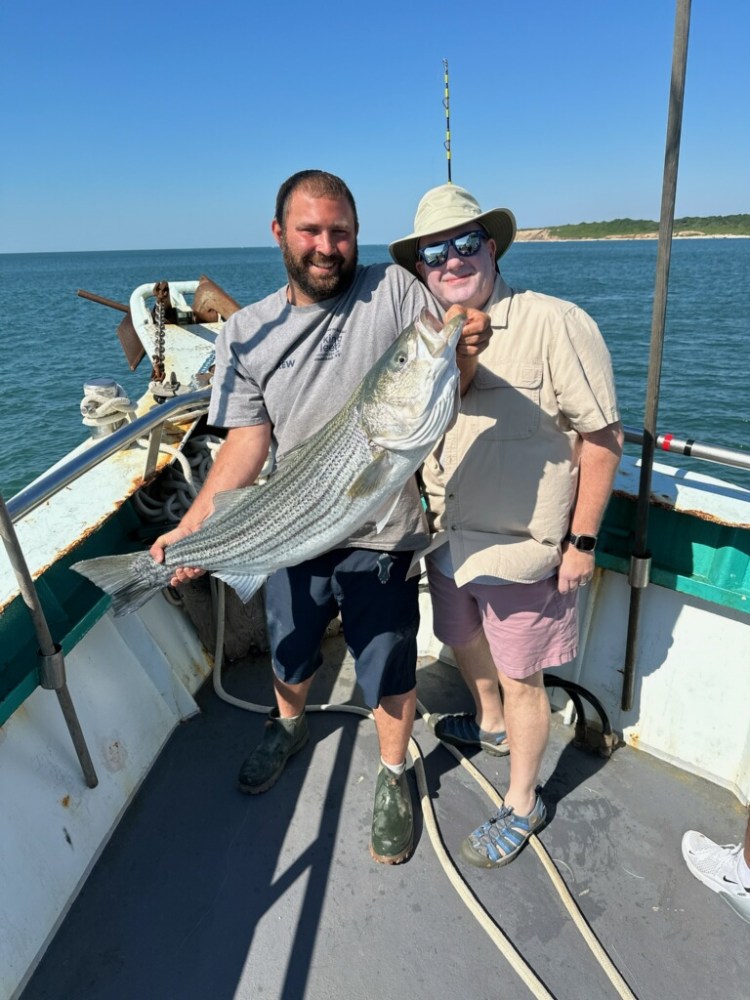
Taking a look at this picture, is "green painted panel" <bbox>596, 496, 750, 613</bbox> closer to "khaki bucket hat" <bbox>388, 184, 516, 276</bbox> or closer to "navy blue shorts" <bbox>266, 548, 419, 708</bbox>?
"navy blue shorts" <bbox>266, 548, 419, 708</bbox>

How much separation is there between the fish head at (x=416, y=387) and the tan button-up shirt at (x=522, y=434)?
0.23m

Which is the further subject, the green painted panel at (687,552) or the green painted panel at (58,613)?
the green painted panel at (687,552)

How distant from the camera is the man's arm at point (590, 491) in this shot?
7.77 ft

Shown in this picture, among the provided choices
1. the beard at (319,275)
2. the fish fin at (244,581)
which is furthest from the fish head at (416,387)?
the fish fin at (244,581)

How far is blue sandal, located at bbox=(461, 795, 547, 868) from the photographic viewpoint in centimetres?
284

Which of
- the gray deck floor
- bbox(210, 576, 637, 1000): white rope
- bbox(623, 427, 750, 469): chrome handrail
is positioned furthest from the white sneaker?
bbox(623, 427, 750, 469): chrome handrail

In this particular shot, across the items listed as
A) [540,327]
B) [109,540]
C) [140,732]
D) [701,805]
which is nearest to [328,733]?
[140,732]

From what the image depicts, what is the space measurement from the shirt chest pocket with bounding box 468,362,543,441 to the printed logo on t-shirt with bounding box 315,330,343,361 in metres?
0.59

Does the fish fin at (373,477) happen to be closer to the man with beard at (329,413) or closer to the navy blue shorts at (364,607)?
the man with beard at (329,413)

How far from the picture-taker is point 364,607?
2.87 m

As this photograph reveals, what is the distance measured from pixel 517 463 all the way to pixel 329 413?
2.70ft

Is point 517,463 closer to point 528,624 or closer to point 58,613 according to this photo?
point 528,624

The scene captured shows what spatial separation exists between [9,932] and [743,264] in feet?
234

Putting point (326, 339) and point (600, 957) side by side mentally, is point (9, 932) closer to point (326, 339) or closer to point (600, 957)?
point (600, 957)
